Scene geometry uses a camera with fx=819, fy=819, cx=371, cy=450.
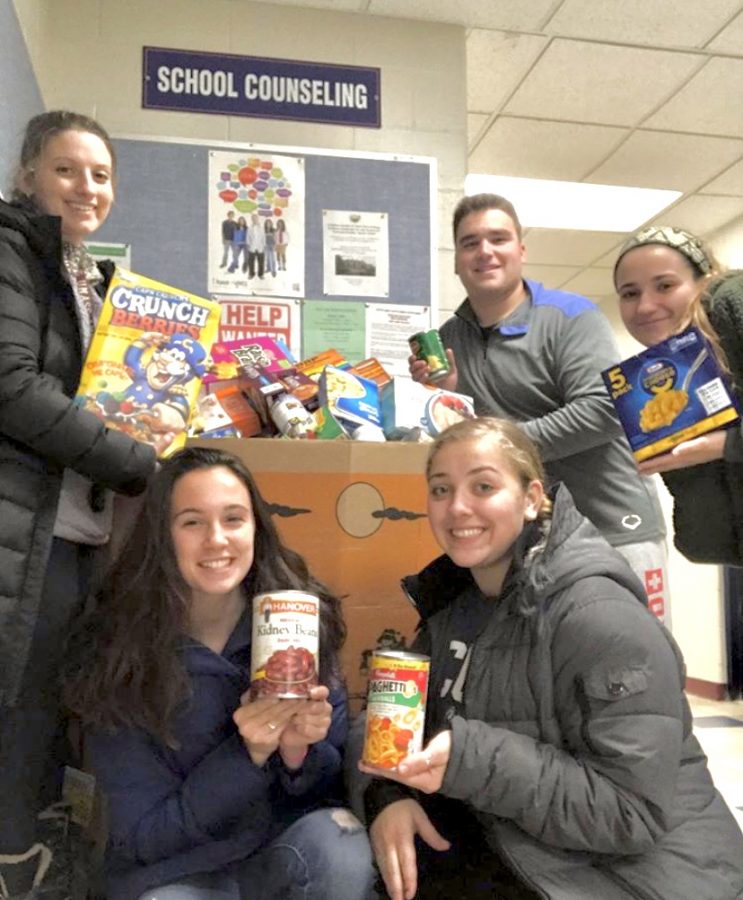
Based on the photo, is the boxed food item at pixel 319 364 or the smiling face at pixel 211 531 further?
the boxed food item at pixel 319 364

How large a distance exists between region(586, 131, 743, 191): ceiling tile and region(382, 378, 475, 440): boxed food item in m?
2.55

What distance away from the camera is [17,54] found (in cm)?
206

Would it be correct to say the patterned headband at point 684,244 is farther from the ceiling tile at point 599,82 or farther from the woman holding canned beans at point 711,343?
the ceiling tile at point 599,82

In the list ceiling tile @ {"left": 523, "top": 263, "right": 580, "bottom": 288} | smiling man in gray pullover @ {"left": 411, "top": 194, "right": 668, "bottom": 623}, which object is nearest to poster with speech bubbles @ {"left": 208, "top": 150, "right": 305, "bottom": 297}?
smiling man in gray pullover @ {"left": 411, "top": 194, "right": 668, "bottom": 623}

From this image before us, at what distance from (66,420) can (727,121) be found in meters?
3.32

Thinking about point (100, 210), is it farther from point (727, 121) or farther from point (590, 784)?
point (727, 121)

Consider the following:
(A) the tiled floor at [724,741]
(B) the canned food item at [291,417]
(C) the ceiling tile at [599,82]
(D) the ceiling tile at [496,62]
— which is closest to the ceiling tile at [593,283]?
(C) the ceiling tile at [599,82]

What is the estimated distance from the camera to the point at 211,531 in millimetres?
1237

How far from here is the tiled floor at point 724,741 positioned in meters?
2.83

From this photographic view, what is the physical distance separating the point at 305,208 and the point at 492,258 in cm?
97

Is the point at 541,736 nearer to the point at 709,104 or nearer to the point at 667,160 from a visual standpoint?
the point at 709,104

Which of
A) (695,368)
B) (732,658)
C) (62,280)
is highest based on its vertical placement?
(62,280)

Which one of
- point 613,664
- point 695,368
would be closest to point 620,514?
point 695,368

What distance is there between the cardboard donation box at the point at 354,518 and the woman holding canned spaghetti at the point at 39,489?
26 centimetres
